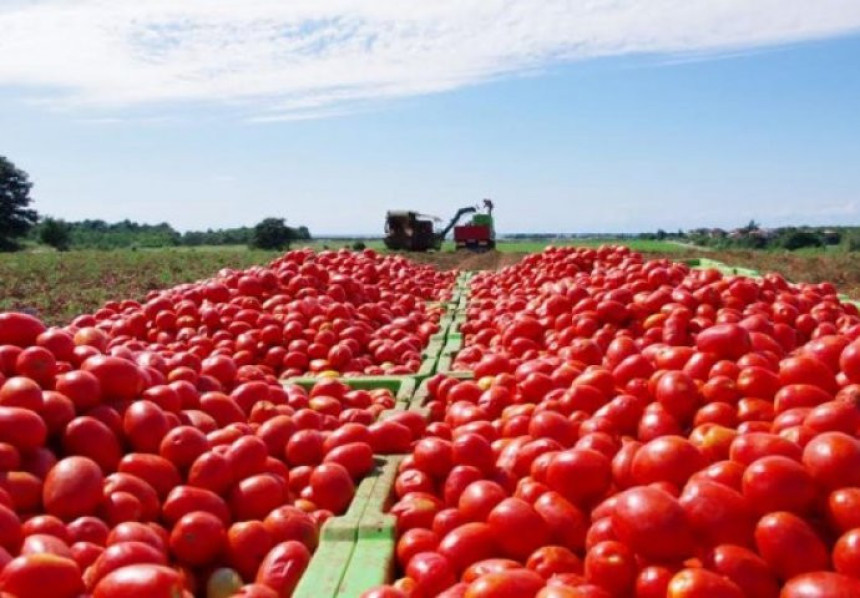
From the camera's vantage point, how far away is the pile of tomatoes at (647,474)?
85.4 inches

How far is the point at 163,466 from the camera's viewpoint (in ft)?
10.4

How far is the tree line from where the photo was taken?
62375mm

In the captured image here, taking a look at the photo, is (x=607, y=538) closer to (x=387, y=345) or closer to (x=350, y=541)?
(x=350, y=541)

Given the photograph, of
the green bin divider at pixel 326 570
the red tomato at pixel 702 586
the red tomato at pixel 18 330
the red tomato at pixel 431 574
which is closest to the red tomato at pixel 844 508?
the red tomato at pixel 702 586

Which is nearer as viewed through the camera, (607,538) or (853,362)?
(607,538)

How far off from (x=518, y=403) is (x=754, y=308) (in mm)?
2153

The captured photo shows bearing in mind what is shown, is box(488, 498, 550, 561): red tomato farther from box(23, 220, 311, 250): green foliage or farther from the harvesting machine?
box(23, 220, 311, 250): green foliage

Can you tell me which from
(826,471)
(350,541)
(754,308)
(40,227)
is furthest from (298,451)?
(40,227)

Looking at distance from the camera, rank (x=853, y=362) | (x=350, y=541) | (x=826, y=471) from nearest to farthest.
Result: 1. (x=826, y=471)
2. (x=350, y=541)
3. (x=853, y=362)

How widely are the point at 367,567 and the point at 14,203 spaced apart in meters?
82.4

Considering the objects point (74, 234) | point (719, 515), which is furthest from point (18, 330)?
point (74, 234)

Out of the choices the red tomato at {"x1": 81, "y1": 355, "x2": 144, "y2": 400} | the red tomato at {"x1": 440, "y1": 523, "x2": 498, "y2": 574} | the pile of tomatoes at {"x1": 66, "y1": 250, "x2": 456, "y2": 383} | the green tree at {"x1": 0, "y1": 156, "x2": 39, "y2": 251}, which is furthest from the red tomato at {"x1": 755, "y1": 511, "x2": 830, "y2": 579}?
the green tree at {"x1": 0, "y1": 156, "x2": 39, "y2": 251}

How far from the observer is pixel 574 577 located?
2322 mm

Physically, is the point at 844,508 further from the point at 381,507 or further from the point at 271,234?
the point at 271,234
